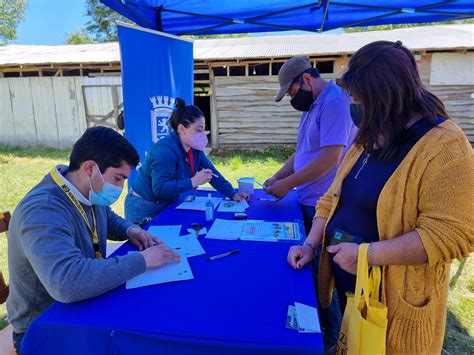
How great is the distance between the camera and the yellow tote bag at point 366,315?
1.18 m

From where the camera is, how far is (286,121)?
30.2ft

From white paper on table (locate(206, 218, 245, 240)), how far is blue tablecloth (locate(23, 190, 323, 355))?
16.2 inches

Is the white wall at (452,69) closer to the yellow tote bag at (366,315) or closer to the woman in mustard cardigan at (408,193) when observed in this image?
the woman in mustard cardigan at (408,193)

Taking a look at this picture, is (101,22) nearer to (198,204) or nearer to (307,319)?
(198,204)

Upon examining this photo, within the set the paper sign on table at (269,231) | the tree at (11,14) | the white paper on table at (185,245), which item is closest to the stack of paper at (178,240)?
the white paper on table at (185,245)

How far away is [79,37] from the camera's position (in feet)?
86.9

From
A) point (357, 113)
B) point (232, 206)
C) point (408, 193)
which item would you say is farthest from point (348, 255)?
point (232, 206)

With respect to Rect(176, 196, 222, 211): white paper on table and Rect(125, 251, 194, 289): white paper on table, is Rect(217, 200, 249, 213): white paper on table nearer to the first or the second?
Rect(176, 196, 222, 211): white paper on table

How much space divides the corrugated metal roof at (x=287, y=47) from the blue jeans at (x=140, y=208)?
21.9 feet

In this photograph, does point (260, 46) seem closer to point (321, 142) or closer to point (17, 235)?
point (321, 142)

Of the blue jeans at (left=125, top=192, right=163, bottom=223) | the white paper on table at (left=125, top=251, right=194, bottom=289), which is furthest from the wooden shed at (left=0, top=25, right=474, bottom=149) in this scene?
the white paper on table at (left=125, top=251, right=194, bottom=289)

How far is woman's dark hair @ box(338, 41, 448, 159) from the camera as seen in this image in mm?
1191

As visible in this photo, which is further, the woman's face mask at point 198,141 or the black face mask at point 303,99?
the woman's face mask at point 198,141

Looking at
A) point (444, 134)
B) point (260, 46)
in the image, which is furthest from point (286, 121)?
point (444, 134)
